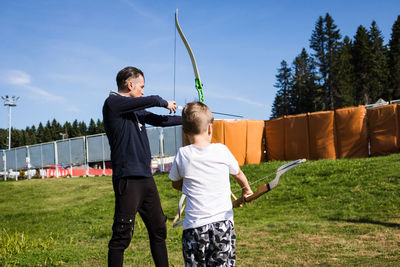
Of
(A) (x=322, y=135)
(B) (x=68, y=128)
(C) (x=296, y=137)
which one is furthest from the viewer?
(B) (x=68, y=128)

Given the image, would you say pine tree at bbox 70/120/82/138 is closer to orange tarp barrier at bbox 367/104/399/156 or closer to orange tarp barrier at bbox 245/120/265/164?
orange tarp barrier at bbox 245/120/265/164

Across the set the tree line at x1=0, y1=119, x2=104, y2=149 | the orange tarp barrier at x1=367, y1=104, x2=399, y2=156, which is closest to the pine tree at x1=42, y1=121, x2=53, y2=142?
the tree line at x1=0, y1=119, x2=104, y2=149

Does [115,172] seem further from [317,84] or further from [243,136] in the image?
[317,84]

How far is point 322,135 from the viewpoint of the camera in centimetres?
1352

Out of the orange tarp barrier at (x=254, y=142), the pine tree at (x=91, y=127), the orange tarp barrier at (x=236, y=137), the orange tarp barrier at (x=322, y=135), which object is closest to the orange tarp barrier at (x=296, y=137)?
the orange tarp barrier at (x=322, y=135)

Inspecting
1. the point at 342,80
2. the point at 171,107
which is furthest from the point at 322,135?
the point at 342,80

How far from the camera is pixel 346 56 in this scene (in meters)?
55.4

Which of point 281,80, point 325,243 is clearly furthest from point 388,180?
point 281,80

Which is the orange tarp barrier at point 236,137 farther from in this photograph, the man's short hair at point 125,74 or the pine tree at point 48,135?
the pine tree at point 48,135

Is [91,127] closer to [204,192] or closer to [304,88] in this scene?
[304,88]

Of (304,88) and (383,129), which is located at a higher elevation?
(304,88)

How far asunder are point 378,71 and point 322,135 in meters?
48.2

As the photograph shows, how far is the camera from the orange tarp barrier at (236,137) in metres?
14.3

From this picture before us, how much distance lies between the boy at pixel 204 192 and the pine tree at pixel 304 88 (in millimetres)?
56314
